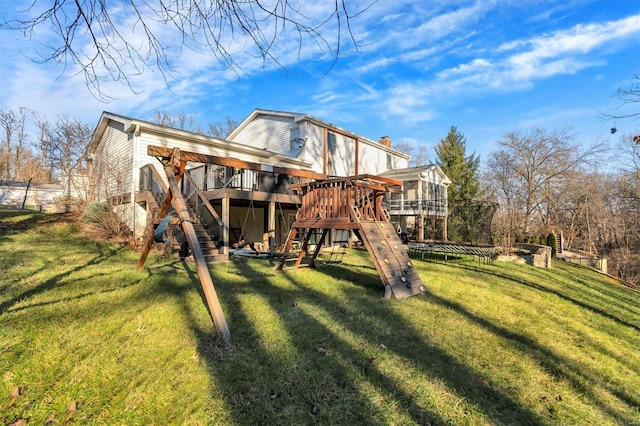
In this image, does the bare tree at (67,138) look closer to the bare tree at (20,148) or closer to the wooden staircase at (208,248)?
the wooden staircase at (208,248)

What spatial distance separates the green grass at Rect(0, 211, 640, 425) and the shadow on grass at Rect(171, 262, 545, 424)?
15 mm

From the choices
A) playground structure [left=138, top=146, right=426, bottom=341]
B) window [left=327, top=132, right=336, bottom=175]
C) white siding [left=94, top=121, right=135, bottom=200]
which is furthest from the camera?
window [left=327, top=132, right=336, bottom=175]

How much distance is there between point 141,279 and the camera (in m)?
6.02

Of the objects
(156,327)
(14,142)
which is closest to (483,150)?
(156,327)

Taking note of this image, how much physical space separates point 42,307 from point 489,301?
24.6 feet

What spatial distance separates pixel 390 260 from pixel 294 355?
340cm

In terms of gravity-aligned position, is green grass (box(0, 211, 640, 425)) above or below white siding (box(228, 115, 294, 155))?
below

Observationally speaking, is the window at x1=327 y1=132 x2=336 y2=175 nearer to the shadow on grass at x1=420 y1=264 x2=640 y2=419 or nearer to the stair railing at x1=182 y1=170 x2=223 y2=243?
the stair railing at x1=182 y1=170 x2=223 y2=243

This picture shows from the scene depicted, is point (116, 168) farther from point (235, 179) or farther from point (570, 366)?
point (570, 366)

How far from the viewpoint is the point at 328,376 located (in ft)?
10.5

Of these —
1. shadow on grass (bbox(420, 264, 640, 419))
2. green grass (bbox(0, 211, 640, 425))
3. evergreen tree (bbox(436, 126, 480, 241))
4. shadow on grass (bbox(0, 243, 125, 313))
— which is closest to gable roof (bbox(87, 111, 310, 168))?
shadow on grass (bbox(0, 243, 125, 313))

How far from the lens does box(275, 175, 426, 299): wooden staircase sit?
245 inches

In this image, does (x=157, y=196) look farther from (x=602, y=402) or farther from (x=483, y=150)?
(x=483, y=150)

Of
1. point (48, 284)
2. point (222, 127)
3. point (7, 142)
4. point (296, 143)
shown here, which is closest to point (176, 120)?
point (222, 127)
